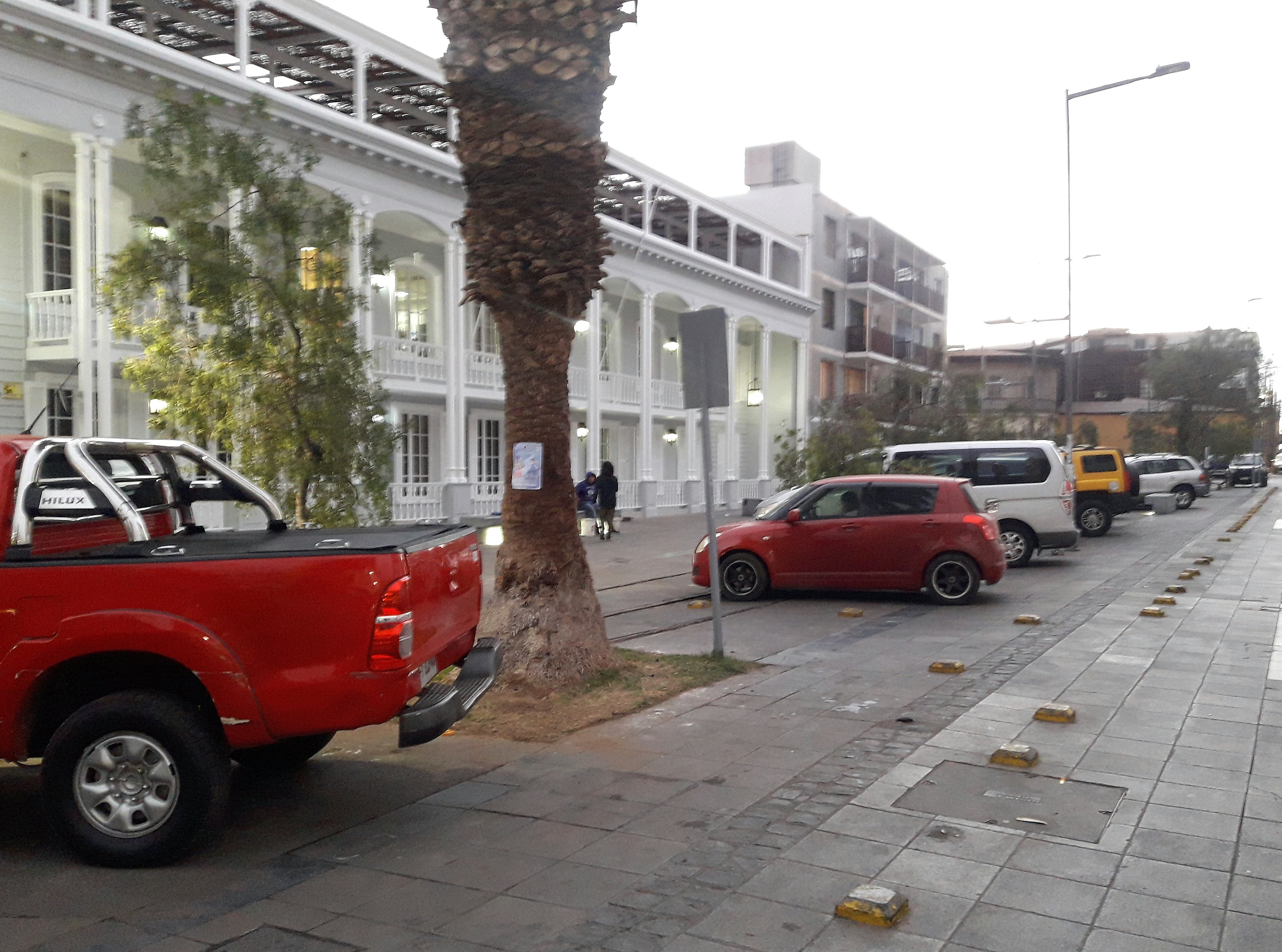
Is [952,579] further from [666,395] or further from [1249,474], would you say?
[1249,474]

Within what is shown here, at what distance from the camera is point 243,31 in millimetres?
17891

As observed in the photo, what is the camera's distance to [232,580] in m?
4.69

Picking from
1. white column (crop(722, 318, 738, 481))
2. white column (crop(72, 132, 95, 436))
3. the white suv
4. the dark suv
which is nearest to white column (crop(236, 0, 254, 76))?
white column (crop(72, 132, 95, 436))

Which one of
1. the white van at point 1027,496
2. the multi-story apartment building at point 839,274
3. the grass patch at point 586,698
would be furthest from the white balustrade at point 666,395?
the grass patch at point 586,698

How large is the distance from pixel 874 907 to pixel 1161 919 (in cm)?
106

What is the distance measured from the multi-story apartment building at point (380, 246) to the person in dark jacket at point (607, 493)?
302cm

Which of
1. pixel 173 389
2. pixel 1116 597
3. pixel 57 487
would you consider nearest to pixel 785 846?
pixel 57 487

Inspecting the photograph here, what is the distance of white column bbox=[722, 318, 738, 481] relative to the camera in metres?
34.3

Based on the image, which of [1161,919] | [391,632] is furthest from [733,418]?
[1161,919]

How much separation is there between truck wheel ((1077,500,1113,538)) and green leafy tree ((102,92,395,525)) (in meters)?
17.5

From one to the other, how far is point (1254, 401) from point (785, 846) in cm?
5898

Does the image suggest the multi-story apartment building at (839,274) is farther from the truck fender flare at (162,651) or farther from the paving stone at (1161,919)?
the truck fender flare at (162,651)

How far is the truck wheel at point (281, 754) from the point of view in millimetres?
6156

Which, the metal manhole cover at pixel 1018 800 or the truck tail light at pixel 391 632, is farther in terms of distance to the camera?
the metal manhole cover at pixel 1018 800
